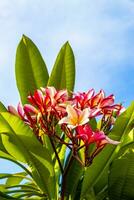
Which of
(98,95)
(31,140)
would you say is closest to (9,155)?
(31,140)

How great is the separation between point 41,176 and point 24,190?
7.9 inches

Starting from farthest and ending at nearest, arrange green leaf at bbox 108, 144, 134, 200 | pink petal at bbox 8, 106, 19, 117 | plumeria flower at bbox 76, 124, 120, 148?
pink petal at bbox 8, 106, 19, 117 < green leaf at bbox 108, 144, 134, 200 < plumeria flower at bbox 76, 124, 120, 148

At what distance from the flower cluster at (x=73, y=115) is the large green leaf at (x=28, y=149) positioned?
0.07 m

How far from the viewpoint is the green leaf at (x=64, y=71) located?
2.35m

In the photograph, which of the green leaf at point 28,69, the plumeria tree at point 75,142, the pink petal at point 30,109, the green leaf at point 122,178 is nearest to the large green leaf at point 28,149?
the plumeria tree at point 75,142

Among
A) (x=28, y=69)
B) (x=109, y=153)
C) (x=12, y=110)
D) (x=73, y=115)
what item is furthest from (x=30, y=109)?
(x=28, y=69)

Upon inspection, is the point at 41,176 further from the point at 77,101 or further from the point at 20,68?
the point at 20,68

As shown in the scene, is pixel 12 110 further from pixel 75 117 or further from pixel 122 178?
pixel 122 178

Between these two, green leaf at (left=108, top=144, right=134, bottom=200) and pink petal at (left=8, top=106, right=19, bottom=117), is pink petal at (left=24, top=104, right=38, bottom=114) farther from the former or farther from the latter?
green leaf at (left=108, top=144, right=134, bottom=200)

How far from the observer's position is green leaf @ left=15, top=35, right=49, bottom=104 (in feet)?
7.74

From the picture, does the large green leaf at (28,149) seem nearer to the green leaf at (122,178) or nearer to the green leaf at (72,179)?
the green leaf at (72,179)

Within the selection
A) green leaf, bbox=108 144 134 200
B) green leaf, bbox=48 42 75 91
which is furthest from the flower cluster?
green leaf, bbox=48 42 75 91

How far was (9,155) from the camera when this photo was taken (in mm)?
1944

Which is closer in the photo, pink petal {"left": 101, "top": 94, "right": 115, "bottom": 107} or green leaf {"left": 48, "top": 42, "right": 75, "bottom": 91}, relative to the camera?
pink petal {"left": 101, "top": 94, "right": 115, "bottom": 107}
